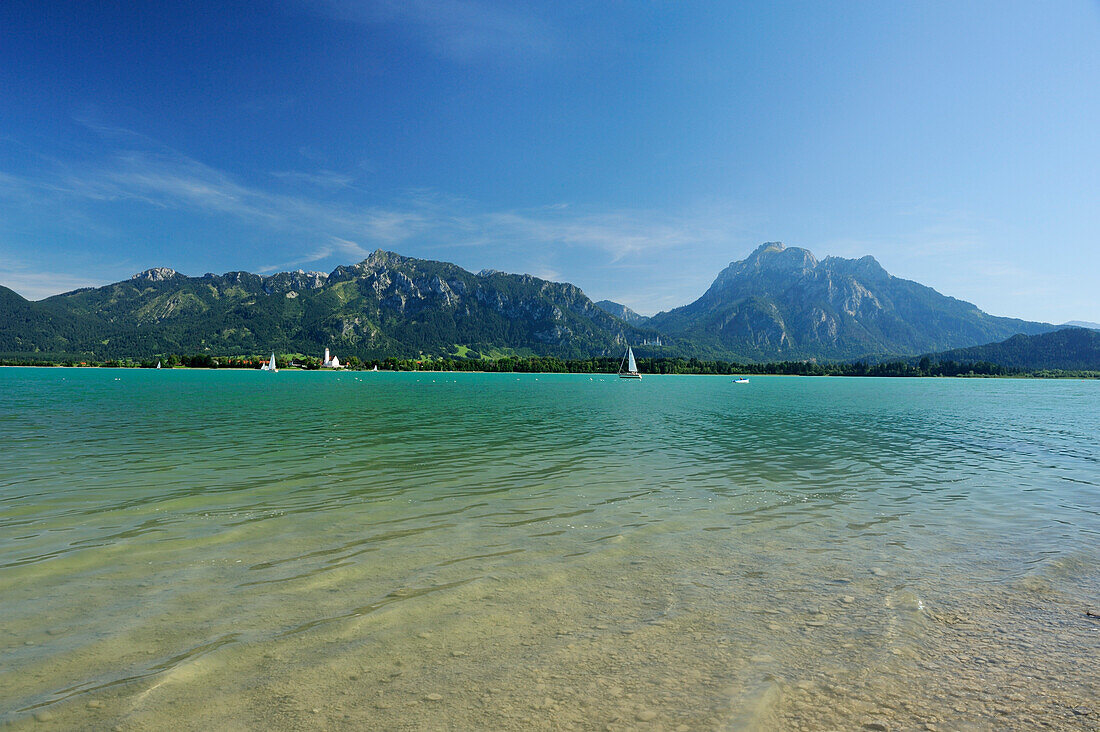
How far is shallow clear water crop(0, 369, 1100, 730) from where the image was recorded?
7031mm

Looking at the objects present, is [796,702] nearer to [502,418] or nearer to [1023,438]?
[502,418]

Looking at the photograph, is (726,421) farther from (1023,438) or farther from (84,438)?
(84,438)

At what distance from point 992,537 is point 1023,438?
39483 millimetres

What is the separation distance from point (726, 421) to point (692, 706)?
52.5 metres

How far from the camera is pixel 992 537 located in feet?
52.4

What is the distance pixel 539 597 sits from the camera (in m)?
10.8

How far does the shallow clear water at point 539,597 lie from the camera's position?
23.1 feet

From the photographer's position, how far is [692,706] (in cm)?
695

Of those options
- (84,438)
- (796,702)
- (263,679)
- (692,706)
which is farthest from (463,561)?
(84,438)

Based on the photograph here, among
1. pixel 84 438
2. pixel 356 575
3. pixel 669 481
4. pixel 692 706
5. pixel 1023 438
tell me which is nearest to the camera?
pixel 692 706

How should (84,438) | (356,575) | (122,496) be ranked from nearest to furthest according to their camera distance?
A: (356,575), (122,496), (84,438)

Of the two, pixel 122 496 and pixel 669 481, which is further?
pixel 669 481

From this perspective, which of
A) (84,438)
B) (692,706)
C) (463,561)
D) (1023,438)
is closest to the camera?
(692,706)

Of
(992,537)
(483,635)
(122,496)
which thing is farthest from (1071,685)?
(122,496)
